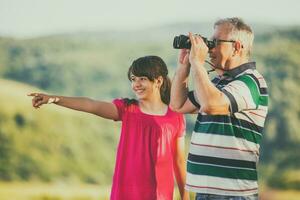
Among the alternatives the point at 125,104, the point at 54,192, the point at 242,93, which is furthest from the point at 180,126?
the point at 54,192

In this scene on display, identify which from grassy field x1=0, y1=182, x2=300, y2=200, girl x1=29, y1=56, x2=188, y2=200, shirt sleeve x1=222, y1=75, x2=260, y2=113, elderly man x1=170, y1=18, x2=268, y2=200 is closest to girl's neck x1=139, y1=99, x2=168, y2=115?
girl x1=29, y1=56, x2=188, y2=200

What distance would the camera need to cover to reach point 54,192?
17.3 ft

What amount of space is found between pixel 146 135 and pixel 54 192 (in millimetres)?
2709

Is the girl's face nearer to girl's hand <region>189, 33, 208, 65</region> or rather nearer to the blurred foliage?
girl's hand <region>189, 33, 208, 65</region>

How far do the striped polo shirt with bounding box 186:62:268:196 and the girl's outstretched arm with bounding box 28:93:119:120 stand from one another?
584 mm

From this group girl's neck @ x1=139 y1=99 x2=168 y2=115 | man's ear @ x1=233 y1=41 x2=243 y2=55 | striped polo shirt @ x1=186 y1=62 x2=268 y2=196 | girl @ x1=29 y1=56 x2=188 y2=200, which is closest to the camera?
striped polo shirt @ x1=186 y1=62 x2=268 y2=196

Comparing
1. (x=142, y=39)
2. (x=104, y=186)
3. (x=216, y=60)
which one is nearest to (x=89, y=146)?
(x=104, y=186)

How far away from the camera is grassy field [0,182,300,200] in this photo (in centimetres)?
527

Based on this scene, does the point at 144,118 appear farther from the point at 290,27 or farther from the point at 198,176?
the point at 290,27

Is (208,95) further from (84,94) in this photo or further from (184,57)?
(84,94)

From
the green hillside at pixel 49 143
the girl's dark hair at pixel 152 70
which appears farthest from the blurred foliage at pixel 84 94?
the girl's dark hair at pixel 152 70

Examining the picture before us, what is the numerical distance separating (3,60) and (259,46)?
6.34 ft

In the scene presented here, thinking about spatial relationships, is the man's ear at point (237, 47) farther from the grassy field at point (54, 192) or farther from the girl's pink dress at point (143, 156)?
the grassy field at point (54, 192)

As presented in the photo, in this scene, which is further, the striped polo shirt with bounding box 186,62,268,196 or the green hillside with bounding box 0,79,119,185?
the green hillside with bounding box 0,79,119,185
